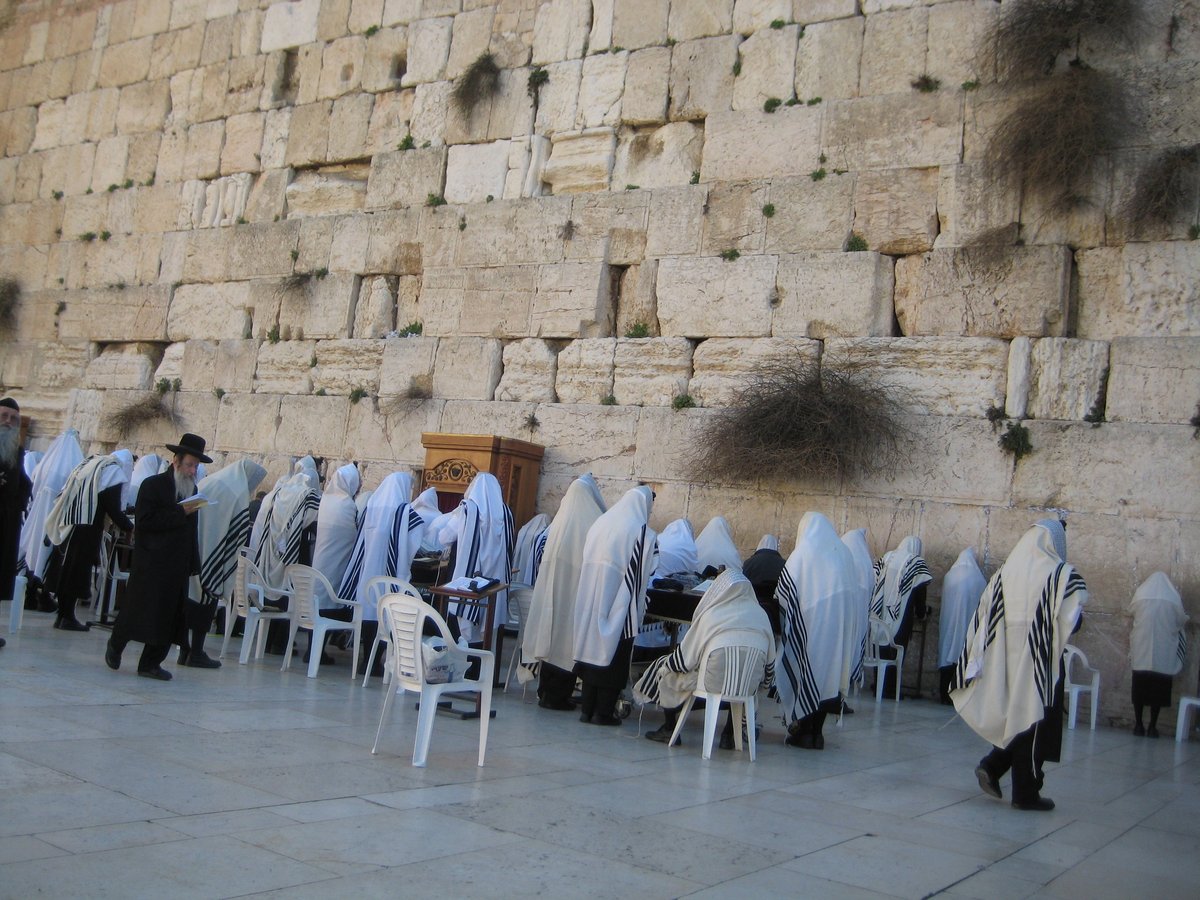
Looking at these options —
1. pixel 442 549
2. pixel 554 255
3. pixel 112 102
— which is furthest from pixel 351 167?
pixel 442 549

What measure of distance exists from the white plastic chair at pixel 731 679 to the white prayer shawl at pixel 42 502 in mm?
6292

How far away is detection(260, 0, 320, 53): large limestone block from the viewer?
13.1 metres

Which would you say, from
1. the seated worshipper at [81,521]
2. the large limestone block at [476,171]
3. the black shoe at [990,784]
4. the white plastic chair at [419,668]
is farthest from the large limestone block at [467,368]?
the black shoe at [990,784]

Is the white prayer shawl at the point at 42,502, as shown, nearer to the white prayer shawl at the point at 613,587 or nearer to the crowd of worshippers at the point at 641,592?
the crowd of worshippers at the point at 641,592

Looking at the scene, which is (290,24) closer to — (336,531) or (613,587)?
(336,531)

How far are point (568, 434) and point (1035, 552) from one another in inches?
231

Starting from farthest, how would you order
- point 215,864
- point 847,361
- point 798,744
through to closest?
point 847,361 → point 798,744 → point 215,864

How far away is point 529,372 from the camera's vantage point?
10.6 meters

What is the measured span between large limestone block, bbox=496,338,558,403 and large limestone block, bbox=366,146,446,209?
7.23 ft

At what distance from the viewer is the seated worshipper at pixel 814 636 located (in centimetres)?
586

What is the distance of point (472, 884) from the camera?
9.60 feet

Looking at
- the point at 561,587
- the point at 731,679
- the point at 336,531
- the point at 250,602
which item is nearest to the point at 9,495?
the point at 250,602

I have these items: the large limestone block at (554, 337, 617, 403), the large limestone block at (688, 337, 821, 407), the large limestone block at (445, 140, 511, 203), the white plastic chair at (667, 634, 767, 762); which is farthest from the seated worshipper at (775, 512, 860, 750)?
the large limestone block at (445, 140, 511, 203)

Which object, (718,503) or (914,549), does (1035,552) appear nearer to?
(914,549)
